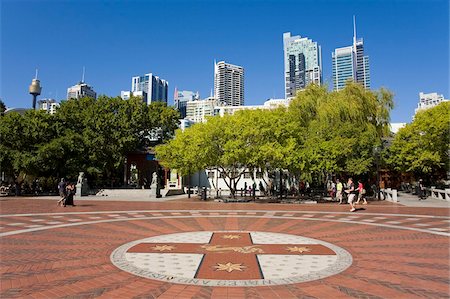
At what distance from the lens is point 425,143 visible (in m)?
31.9

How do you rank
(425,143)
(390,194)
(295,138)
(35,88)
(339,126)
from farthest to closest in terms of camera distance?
(35,88), (339,126), (425,143), (390,194), (295,138)

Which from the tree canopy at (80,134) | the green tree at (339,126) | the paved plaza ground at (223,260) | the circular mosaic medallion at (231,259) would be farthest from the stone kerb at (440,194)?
the tree canopy at (80,134)

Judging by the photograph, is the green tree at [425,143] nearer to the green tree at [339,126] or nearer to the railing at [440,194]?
the railing at [440,194]

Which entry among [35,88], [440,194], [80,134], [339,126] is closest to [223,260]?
[339,126]

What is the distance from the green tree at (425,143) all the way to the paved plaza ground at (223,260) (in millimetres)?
20005

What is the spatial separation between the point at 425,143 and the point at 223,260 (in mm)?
30968

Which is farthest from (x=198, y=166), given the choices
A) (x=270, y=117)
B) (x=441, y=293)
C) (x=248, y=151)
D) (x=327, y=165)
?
(x=441, y=293)

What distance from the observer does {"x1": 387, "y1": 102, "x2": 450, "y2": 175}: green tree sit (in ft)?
101

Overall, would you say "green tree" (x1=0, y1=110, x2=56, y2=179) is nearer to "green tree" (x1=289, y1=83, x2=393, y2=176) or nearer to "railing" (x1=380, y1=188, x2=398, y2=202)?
"green tree" (x1=289, y1=83, x2=393, y2=176)

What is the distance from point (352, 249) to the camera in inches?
389

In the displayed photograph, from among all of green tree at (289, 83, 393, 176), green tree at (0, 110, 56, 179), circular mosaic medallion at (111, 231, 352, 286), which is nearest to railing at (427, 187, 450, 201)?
green tree at (289, 83, 393, 176)

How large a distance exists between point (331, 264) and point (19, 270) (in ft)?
24.5

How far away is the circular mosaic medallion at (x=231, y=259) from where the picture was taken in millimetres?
7062

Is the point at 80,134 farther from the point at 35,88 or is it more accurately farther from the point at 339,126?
the point at 35,88
